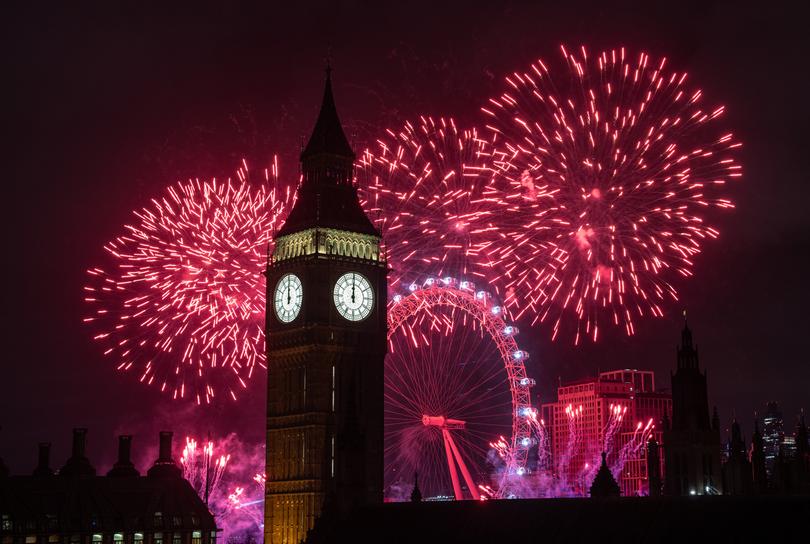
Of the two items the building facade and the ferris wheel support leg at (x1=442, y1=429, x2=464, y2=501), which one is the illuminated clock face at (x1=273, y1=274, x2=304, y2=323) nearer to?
the ferris wheel support leg at (x1=442, y1=429, x2=464, y2=501)

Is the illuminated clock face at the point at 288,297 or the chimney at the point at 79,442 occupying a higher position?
the illuminated clock face at the point at 288,297

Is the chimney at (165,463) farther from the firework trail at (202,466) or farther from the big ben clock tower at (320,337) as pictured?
the big ben clock tower at (320,337)

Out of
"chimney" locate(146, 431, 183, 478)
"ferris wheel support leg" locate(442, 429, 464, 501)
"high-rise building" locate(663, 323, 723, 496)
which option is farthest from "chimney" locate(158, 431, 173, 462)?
"high-rise building" locate(663, 323, 723, 496)

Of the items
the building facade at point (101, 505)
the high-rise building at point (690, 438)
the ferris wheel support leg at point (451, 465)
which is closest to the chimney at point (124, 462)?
the building facade at point (101, 505)

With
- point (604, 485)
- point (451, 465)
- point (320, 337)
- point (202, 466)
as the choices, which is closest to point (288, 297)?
point (320, 337)

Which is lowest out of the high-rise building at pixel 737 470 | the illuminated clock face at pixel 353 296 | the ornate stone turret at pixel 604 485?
the ornate stone turret at pixel 604 485

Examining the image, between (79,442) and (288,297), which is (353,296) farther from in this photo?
(79,442)
